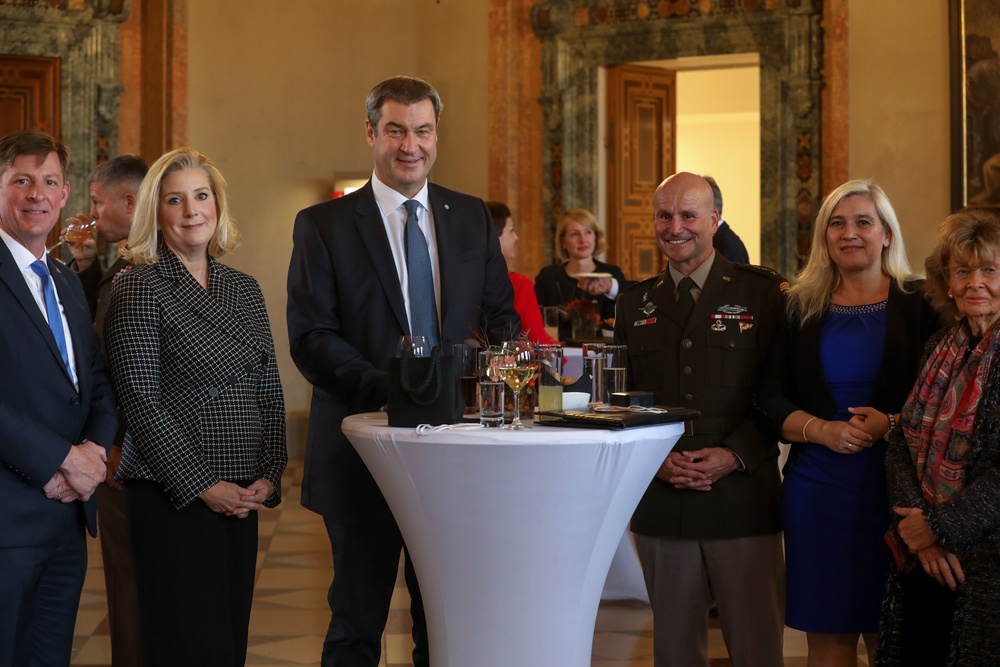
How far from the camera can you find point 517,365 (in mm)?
2848

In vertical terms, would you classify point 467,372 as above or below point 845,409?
above

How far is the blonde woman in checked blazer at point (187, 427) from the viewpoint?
311cm

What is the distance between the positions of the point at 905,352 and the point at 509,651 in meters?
1.43

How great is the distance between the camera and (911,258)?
364 inches

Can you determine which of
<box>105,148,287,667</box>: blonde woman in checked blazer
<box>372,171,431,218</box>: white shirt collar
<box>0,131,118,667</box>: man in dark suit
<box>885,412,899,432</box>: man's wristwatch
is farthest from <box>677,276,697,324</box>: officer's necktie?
<box>0,131,118,667</box>: man in dark suit

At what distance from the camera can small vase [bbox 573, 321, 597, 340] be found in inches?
266

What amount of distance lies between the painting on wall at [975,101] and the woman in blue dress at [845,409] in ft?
20.2

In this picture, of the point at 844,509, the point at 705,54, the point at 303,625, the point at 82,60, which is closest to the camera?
the point at 844,509

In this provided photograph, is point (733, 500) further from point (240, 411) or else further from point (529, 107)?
point (529, 107)

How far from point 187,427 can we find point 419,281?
2.64 ft

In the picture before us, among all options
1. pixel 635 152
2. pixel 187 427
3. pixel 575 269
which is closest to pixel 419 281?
pixel 187 427

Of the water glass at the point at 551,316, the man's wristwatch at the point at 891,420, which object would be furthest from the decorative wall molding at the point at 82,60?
the man's wristwatch at the point at 891,420

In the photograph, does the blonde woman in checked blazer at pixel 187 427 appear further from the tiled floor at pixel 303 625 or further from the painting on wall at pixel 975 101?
the painting on wall at pixel 975 101

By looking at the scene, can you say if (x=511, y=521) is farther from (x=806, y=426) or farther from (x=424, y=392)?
(x=806, y=426)
